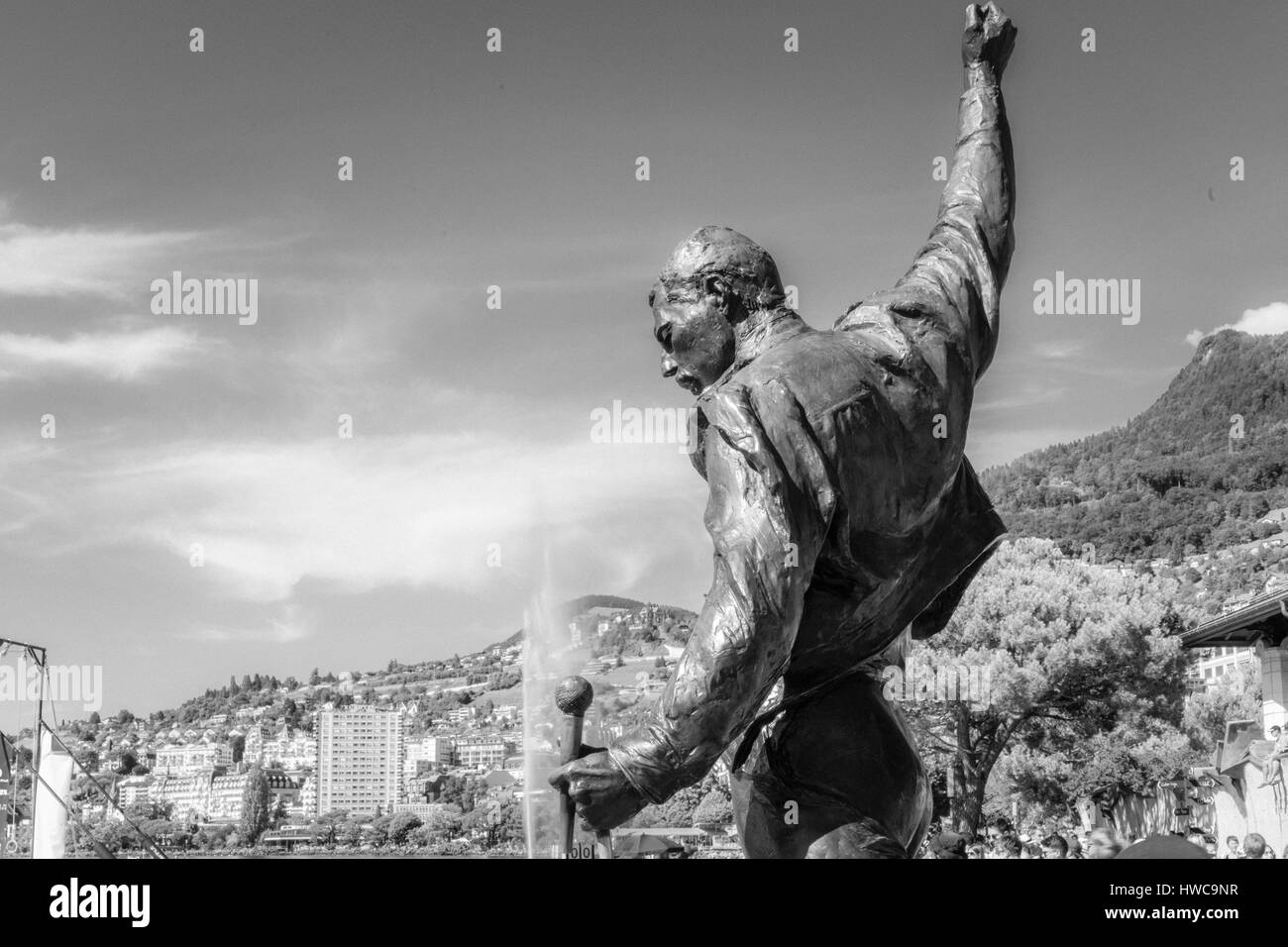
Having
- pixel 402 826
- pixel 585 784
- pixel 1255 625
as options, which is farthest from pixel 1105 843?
pixel 402 826

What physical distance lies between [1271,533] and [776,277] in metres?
116

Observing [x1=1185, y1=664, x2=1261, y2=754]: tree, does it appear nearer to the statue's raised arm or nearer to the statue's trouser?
the statue's raised arm

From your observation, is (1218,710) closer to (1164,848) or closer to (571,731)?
(1164,848)

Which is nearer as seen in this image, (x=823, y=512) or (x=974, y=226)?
(x=823, y=512)

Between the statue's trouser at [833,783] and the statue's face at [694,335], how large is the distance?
78cm

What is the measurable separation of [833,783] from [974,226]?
4.63 feet

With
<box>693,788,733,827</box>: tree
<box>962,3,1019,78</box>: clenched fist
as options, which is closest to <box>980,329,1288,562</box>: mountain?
<box>693,788,733,827</box>: tree

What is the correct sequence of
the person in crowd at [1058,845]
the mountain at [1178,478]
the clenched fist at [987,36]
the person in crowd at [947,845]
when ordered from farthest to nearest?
the mountain at [1178,478], the person in crowd at [1058,845], the person in crowd at [947,845], the clenched fist at [987,36]

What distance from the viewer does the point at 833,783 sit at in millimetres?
2857

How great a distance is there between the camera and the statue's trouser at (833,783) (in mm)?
2785

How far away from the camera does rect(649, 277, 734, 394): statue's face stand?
2.97 metres

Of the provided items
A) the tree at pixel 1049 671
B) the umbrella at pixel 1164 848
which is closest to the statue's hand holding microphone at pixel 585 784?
the umbrella at pixel 1164 848

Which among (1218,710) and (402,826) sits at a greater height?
(1218,710)

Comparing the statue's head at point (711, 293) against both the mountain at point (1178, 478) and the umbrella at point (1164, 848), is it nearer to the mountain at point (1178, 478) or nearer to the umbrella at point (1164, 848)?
the umbrella at point (1164, 848)
